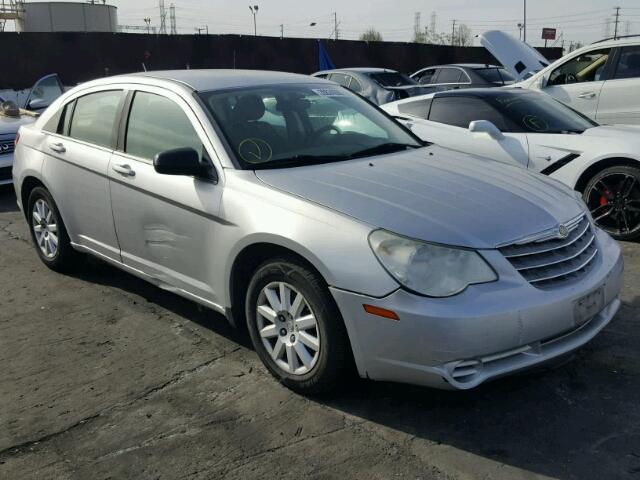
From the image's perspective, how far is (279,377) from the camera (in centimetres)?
353

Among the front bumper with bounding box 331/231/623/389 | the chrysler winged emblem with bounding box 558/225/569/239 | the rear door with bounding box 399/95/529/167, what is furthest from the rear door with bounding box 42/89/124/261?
the rear door with bounding box 399/95/529/167

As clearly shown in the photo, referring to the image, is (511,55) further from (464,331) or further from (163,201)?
(464,331)

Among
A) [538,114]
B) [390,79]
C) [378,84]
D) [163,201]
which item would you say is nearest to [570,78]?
[538,114]

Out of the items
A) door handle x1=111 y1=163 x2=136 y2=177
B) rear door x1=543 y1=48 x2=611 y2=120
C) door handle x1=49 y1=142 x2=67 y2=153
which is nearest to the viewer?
door handle x1=111 y1=163 x2=136 y2=177

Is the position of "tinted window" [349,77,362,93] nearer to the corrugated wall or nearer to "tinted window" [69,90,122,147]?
"tinted window" [69,90,122,147]

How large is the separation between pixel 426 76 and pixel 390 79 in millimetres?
3766

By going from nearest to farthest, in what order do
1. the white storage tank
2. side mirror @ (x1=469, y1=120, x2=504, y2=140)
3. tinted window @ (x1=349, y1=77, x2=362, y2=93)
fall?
side mirror @ (x1=469, y1=120, x2=504, y2=140), tinted window @ (x1=349, y1=77, x2=362, y2=93), the white storage tank

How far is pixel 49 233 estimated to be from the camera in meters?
5.38

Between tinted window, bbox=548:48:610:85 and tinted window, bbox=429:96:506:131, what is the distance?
3.47 metres

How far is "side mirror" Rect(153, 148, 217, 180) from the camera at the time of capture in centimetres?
363

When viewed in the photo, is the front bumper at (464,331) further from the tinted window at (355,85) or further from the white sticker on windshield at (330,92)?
the tinted window at (355,85)

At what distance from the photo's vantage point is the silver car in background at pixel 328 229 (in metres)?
2.96

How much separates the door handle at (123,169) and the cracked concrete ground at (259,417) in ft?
3.31

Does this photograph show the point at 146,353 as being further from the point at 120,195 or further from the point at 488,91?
the point at 488,91
